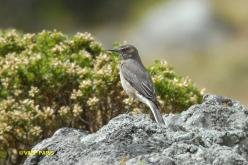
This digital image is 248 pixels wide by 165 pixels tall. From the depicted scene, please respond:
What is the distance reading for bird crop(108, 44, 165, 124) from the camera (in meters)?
9.56

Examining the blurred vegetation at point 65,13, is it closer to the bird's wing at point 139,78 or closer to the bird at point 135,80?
the bird at point 135,80

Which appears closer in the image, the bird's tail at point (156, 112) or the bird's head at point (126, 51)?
the bird's tail at point (156, 112)

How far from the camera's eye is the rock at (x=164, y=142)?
263 inches

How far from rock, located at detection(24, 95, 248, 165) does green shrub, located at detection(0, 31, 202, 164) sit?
5.67 feet

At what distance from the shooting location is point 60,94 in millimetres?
10008

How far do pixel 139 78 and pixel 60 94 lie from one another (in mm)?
941

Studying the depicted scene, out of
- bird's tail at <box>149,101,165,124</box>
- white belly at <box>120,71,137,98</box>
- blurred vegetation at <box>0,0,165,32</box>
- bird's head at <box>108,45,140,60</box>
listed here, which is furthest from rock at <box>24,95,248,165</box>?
blurred vegetation at <box>0,0,165,32</box>

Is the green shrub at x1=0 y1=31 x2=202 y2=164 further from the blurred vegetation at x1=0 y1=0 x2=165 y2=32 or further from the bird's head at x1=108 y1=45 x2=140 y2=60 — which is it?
the blurred vegetation at x1=0 y1=0 x2=165 y2=32

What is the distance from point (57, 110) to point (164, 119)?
5.80ft

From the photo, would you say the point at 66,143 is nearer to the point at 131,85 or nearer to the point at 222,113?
the point at 222,113

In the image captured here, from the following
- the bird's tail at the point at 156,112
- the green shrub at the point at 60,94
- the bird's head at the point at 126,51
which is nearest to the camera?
the bird's tail at the point at 156,112

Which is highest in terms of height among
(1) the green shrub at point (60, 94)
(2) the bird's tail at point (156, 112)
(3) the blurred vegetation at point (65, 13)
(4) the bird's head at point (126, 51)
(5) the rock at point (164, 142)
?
(3) the blurred vegetation at point (65, 13)

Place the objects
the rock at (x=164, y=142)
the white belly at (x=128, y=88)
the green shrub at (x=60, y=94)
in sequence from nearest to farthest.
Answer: the rock at (x=164, y=142) → the green shrub at (x=60, y=94) → the white belly at (x=128, y=88)

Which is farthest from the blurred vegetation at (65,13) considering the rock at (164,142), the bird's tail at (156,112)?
the rock at (164,142)
